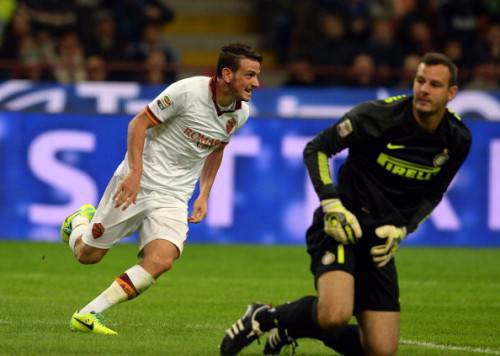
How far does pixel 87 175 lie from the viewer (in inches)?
544

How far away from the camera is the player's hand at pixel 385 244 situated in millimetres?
6598

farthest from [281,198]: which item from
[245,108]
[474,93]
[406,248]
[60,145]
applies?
[245,108]

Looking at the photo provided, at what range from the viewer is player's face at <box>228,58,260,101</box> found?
7918 millimetres

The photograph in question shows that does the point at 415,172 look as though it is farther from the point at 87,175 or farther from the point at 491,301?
the point at 87,175

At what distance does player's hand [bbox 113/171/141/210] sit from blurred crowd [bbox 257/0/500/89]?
965 cm

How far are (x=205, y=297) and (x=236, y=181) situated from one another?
4224mm

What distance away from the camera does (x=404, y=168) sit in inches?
264

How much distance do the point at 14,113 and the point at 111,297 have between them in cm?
658

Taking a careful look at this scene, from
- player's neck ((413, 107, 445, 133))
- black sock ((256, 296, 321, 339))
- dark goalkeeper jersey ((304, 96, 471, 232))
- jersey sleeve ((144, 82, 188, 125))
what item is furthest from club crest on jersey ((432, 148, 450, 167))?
jersey sleeve ((144, 82, 188, 125))

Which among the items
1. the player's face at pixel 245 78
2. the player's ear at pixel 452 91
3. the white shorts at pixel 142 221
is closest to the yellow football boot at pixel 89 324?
the white shorts at pixel 142 221

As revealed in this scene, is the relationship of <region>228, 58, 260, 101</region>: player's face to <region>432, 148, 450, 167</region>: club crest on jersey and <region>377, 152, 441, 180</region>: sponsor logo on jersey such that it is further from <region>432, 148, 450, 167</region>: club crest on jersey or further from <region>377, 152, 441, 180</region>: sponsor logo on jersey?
<region>432, 148, 450, 167</region>: club crest on jersey

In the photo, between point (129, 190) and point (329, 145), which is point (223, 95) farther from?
point (329, 145)

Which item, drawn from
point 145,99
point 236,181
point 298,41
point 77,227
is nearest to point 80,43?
point 145,99

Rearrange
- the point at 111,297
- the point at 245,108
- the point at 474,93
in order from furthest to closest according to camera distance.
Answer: the point at 474,93 < the point at 245,108 < the point at 111,297
